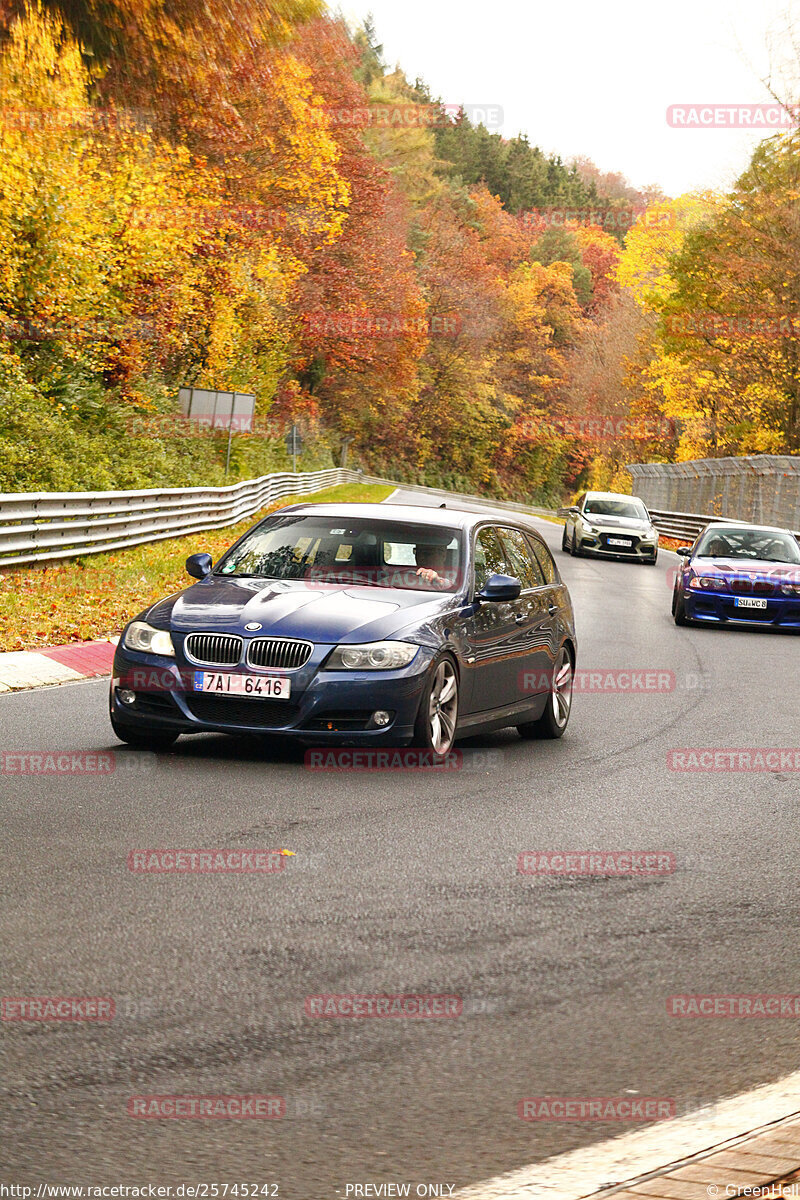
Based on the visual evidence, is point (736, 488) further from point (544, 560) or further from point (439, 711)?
point (439, 711)

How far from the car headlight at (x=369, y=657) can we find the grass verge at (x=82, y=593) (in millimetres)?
3880

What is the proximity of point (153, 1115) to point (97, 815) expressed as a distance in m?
3.75

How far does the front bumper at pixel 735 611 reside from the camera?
21188mm

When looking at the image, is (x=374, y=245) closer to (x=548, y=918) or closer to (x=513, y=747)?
(x=513, y=747)

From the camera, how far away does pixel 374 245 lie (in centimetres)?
6625

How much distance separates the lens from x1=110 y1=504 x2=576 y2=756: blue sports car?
8773mm

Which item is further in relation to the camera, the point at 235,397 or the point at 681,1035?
the point at 235,397

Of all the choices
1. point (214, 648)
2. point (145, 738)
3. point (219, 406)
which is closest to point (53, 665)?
point (145, 738)

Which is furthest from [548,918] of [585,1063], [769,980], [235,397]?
[235,397]

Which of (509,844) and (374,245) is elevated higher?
(374,245)

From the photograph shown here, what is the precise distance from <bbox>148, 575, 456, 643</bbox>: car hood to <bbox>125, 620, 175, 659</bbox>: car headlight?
71mm

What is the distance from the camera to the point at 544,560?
1167 cm

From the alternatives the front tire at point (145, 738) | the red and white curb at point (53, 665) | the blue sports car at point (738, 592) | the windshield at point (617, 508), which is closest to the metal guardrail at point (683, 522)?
the windshield at point (617, 508)

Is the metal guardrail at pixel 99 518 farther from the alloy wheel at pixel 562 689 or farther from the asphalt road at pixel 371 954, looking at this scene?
the asphalt road at pixel 371 954
